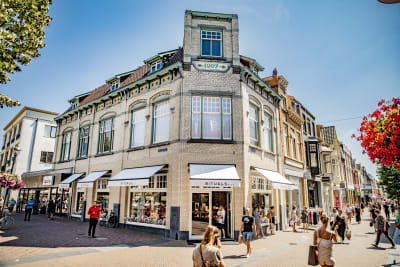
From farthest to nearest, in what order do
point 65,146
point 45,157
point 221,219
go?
point 45,157 → point 65,146 → point 221,219

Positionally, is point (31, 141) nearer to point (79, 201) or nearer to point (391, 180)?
point (79, 201)

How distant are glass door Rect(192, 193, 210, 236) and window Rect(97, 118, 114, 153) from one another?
325 inches

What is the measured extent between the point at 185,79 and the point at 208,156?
14.4ft

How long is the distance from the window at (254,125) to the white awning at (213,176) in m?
3.02

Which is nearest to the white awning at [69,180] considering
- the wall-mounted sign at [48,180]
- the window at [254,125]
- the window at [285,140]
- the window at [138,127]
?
the wall-mounted sign at [48,180]

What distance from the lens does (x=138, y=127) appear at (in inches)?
→ 608

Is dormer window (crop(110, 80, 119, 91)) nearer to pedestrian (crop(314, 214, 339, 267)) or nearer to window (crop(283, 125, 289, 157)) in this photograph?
window (crop(283, 125, 289, 157))

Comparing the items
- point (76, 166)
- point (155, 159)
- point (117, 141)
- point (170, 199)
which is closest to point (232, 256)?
point (170, 199)

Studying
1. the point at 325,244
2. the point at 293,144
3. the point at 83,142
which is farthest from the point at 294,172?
the point at 83,142

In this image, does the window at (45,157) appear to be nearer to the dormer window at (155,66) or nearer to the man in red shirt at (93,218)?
the dormer window at (155,66)

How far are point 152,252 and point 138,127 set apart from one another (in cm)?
853

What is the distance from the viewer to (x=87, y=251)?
8484 mm

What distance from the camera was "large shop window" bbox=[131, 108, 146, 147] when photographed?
15.1m

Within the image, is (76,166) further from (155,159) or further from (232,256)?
(232,256)
